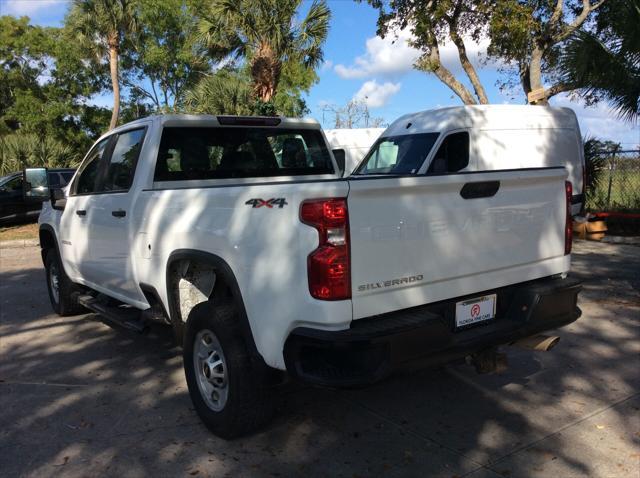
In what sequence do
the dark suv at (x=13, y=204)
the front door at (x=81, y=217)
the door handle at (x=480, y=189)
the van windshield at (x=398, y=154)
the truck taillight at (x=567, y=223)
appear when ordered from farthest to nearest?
the dark suv at (x=13, y=204) < the van windshield at (x=398, y=154) < the front door at (x=81, y=217) < the truck taillight at (x=567, y=223) < the door handle at (x=480, y=189)

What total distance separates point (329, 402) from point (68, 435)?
1751 mm

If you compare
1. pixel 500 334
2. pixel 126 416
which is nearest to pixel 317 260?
pixel 500 334

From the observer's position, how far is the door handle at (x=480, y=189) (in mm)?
3219

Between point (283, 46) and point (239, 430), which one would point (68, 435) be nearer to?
Result: point (239, 430)

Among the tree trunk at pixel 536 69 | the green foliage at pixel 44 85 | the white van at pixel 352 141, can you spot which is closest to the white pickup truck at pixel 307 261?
the white van at pixel 352 141

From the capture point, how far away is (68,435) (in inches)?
145

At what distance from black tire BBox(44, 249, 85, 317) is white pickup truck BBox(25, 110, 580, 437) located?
4.95ft

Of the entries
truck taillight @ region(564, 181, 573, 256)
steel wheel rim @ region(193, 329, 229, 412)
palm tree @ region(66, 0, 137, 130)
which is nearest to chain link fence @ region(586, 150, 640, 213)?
truck taillight @ region(564, 181, 573, 256)

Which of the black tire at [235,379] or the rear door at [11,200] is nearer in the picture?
the black tire at [235,379]

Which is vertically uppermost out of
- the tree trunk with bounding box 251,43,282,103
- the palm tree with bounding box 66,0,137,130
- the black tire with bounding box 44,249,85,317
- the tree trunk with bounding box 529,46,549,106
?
the palm tree with bounding box 66,0,137,130

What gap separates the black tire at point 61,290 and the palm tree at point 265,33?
12.8 m

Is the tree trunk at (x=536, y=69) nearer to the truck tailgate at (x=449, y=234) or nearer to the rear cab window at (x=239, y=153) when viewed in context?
the rear cab window at (x=239, y=153)

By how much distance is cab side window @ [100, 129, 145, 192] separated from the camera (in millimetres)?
4512

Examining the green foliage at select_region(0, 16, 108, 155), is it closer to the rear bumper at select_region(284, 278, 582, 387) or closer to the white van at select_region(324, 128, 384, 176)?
the white van at select_region(324, 128, 384, 176)
